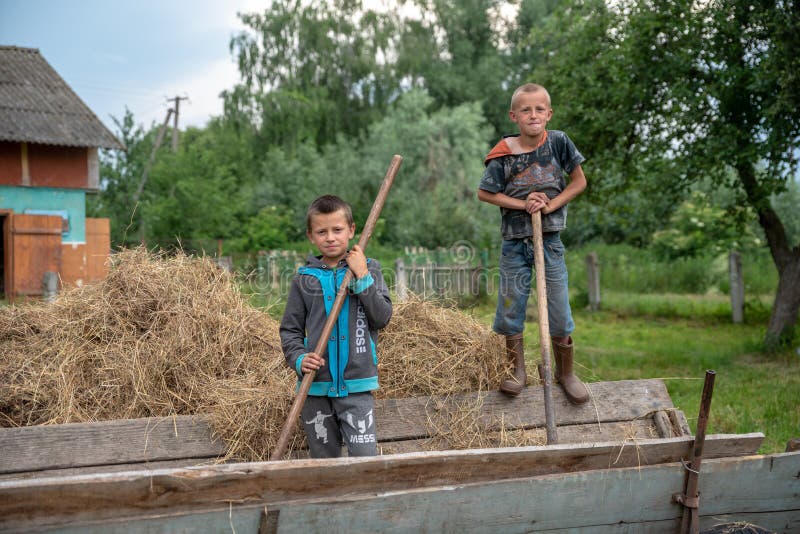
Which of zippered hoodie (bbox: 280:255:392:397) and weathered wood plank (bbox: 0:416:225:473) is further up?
zippered hoodie (bbox: 280:255:392:397)

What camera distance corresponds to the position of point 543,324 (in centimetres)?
351

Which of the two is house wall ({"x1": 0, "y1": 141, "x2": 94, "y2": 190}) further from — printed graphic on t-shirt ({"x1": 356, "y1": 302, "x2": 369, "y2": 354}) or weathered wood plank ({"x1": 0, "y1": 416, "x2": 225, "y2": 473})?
printed graphic on t-shirt ({"x1": 356, "y1": 302, "x2": 369, "y2": 354})

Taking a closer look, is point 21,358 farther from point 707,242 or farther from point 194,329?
point 707,242

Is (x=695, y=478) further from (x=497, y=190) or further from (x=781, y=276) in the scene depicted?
(x=781, y=276)

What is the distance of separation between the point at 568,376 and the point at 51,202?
42.7 feet

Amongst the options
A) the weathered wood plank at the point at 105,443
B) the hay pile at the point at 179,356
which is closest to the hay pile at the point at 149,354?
the hay pile at the point at 179,356

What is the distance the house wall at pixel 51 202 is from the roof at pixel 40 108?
1036 mm

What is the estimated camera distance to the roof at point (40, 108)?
45.1ft

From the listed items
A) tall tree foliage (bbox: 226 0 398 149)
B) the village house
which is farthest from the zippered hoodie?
tall tree foliage (bbox: 226 0 398 149)

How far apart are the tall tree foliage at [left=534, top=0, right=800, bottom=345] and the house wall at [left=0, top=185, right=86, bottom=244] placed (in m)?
9.58

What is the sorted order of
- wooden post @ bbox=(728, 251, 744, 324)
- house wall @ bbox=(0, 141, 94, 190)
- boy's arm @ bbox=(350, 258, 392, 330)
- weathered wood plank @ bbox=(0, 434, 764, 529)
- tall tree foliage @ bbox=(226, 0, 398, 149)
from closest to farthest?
weathered wood plank @ bbox=(0, 434, 764, 529) < boy's arm @ bbox=(350, 258, 392, 330) < wooden post @ bbox=(728, 251, 744, 324) < house wall @ bbox=(0, 141, 94, 190) < tall tree foliage @ bbox=(226, 0, 398, 149)

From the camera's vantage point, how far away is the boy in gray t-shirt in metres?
3.71

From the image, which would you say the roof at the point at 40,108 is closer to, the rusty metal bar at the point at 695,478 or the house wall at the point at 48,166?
the house wall at the point at 48,166

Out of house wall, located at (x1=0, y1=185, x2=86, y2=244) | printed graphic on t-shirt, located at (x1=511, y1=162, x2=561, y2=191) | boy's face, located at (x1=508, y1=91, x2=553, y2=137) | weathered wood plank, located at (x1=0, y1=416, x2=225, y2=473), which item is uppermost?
house wall, located at (x1=0, y1=185, x2=86, y2=244)
